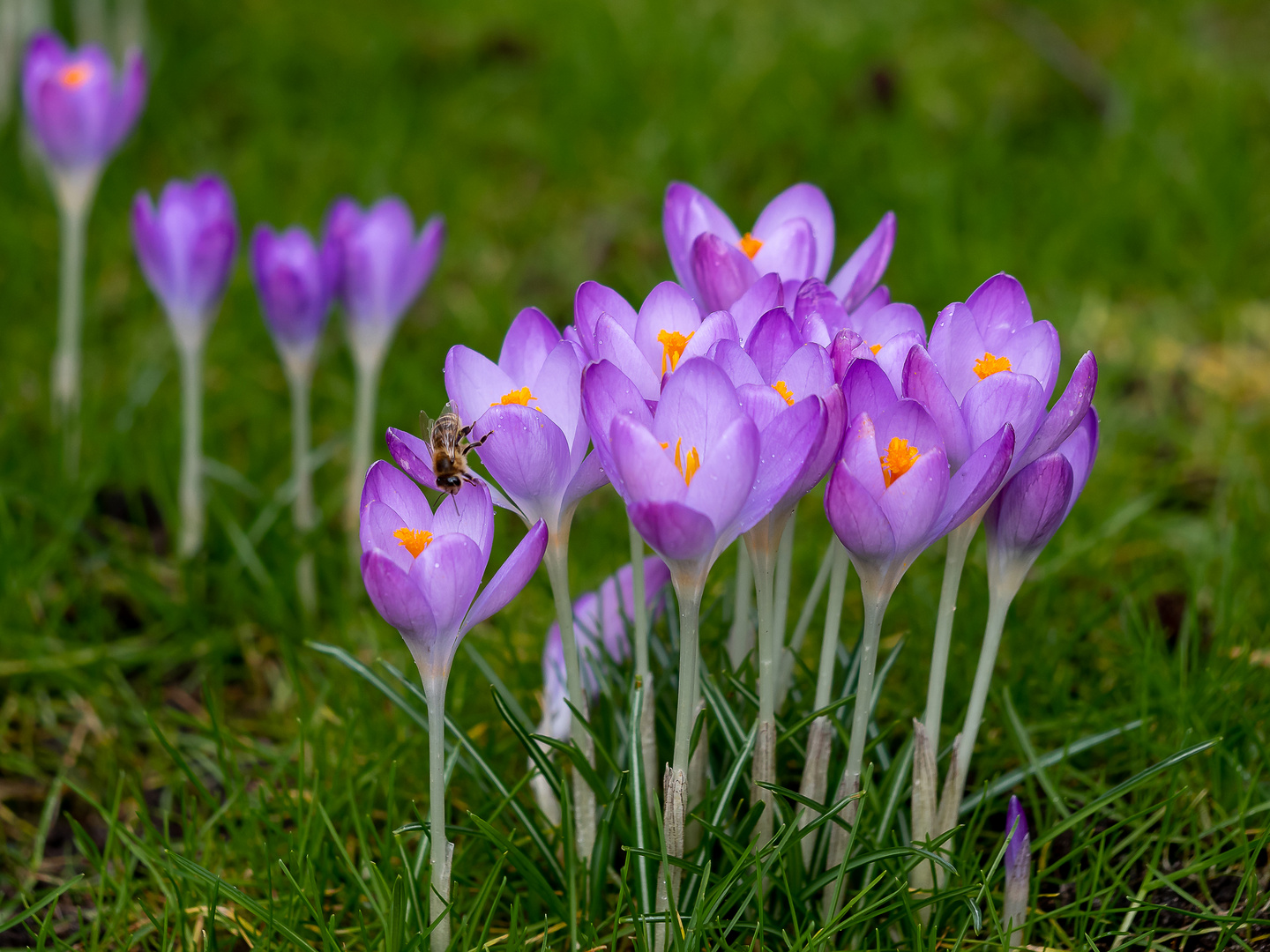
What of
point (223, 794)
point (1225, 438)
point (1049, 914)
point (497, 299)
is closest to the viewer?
point (1049, 914)

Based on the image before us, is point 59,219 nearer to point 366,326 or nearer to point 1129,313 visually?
point 366,326

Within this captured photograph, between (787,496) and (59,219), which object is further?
(59,219)

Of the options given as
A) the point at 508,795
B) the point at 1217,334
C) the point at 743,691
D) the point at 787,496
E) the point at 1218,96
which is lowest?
the point at 508,795

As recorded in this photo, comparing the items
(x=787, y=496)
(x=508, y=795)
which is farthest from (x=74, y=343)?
(x=787, y=496)

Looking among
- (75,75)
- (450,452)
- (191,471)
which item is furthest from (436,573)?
(75,75)

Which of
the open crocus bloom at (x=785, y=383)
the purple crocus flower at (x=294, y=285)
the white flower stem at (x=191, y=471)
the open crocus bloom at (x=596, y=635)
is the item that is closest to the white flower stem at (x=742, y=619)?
the open crocus bloom at (x=596, y=635)

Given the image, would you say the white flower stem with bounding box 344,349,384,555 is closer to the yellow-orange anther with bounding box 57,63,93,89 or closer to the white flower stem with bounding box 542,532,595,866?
the yellow-orange anther with bounding box 57,63,93,89
